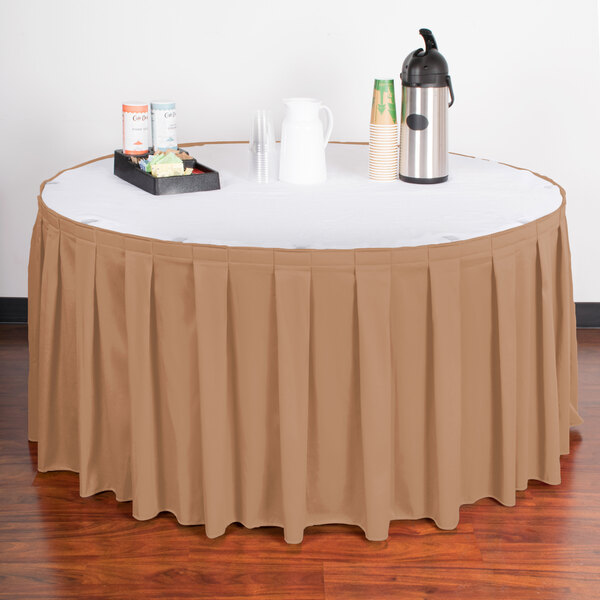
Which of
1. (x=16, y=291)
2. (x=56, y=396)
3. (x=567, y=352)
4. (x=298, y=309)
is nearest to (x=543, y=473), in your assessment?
(x=567, y=352)

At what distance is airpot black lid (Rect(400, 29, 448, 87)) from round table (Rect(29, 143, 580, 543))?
267mm

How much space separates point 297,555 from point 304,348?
1.56 feet

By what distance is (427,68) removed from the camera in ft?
7.00

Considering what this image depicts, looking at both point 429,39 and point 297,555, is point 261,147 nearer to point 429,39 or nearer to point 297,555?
point 429,39

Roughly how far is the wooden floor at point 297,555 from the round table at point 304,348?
51 mm

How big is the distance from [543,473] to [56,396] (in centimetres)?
120

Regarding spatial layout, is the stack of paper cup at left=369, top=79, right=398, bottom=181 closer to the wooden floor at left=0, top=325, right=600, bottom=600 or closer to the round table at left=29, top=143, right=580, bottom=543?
the round table at left=29, top=143, right=580, bottom=543

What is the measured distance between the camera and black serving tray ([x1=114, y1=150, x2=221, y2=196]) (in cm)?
212

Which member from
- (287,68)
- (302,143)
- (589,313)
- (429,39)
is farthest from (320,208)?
(589,313)

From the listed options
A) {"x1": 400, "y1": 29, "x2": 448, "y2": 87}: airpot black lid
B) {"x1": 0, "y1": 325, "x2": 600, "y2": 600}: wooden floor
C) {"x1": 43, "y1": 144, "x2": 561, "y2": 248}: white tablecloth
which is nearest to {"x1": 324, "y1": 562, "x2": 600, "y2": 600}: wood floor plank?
{"x1": 0, "y1": 325, "x2": 600, "y2": 600}: wooden floor

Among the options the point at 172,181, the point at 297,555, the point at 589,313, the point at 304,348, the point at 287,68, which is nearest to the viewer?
the point at 304,348

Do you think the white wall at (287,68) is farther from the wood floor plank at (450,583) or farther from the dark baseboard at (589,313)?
the wood floor plank at (450,583)

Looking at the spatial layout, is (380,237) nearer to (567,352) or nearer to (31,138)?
(567,352)

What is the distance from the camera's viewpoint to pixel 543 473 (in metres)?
2.17
